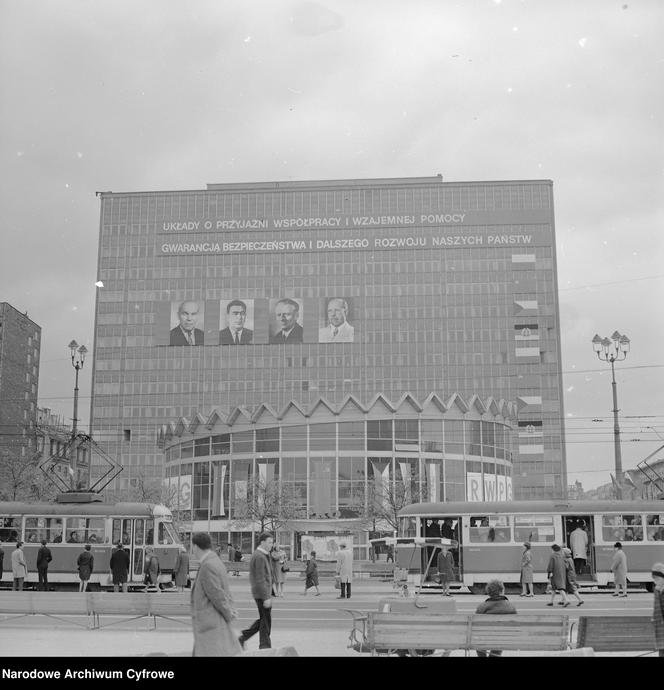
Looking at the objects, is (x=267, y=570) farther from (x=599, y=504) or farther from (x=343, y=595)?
(x=599, y=504)

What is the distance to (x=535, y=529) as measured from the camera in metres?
29.3

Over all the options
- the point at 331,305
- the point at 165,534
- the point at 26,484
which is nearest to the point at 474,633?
the point at 165,534

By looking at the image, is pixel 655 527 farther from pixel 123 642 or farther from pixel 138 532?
pixel 123 642

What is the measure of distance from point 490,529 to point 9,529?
49.3ft

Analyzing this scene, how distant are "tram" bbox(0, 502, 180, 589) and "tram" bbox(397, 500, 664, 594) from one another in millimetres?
8214

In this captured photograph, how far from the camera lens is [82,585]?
89.1 ft

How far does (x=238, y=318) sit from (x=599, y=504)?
306ft

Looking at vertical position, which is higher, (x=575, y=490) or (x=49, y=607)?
(x=575, y=490)

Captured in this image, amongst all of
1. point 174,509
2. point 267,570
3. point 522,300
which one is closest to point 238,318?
point 522,300

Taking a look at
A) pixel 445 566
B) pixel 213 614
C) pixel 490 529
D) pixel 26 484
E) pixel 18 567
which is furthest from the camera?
pixel 26 484

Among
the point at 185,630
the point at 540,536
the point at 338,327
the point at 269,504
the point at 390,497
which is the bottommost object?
the point at 185,630

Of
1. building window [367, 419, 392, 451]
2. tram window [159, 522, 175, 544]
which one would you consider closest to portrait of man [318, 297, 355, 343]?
building window [367, 419, 392, 451]

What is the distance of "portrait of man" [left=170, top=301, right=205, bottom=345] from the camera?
120688 millimetres

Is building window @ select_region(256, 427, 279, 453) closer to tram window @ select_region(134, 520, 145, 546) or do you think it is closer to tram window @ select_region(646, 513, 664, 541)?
tram window @ select_region(134, 520, 145, 546)
